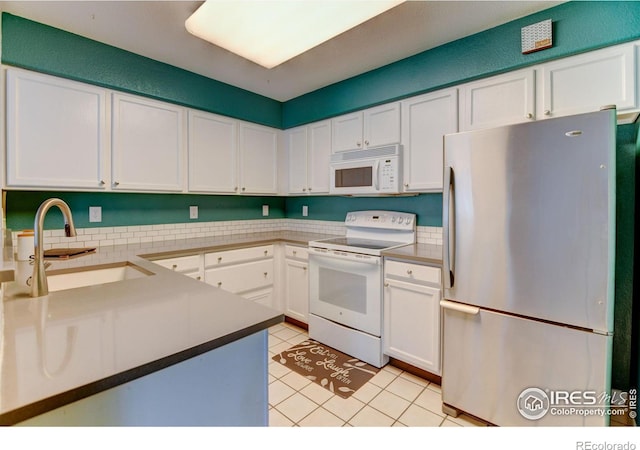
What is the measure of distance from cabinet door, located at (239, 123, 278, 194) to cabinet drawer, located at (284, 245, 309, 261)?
2.45ft

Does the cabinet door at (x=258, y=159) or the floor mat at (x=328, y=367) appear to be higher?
the cabinet door at (x=258, y=159)

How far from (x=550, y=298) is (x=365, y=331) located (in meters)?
1.29

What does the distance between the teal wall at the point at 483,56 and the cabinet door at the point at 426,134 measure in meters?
0.11

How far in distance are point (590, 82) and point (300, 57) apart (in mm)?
1967

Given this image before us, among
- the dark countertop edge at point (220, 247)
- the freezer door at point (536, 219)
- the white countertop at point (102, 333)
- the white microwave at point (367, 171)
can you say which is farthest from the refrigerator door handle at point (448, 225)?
the dark countertop edge at point (220, 247)

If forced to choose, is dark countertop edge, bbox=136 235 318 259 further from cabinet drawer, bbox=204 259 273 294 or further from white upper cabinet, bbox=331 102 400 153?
white upper cabinet, bbox=331 102 400 153

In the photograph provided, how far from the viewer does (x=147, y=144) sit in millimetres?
2486

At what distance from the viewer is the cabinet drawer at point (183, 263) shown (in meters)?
2.35

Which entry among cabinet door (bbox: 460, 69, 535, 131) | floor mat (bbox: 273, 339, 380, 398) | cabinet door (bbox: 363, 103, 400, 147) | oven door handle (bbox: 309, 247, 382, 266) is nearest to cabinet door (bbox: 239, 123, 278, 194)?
oven door handle (bbox: 309, 247, 382, 266)

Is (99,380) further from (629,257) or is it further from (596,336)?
(629,257)

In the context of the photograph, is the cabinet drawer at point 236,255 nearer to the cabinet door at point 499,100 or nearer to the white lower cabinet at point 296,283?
the white lower cabinet at point 296,283

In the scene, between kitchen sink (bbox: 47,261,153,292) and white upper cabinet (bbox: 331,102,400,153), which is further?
white upper cabinet (bbox: 331,102,400,153)

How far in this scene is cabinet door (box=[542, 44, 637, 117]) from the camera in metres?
1.62
